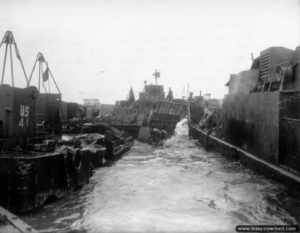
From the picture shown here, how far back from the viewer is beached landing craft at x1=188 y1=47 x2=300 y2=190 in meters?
7.89

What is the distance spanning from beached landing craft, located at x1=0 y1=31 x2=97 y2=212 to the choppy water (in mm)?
358

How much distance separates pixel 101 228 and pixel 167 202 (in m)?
1.98

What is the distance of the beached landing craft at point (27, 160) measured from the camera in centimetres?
585

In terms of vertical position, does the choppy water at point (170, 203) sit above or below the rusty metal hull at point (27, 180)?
below

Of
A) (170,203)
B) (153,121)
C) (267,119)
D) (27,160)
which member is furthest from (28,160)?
(153,121)

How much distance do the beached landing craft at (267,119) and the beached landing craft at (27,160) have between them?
5.11m

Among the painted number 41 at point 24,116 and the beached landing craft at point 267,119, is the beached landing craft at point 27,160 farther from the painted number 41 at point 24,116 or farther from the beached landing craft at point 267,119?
the beached landing craft at point 267,119

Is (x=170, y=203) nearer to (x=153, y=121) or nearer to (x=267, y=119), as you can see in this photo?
(x=267, y=119)

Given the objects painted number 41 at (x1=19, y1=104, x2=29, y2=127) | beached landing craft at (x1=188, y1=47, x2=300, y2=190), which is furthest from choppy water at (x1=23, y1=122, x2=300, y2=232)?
painted number 41 at (x1=19, y1=104, x2=29, y2=127)

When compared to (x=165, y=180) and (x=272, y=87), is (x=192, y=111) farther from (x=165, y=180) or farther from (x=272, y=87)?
(x=165, y=180)

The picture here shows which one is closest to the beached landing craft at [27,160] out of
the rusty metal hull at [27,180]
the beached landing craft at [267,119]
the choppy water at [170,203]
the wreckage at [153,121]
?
the rusty metal hull at [27,180]

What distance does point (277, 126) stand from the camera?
8.35m

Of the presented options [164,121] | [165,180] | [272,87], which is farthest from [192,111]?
[165,180]

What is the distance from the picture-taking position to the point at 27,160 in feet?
19.3
